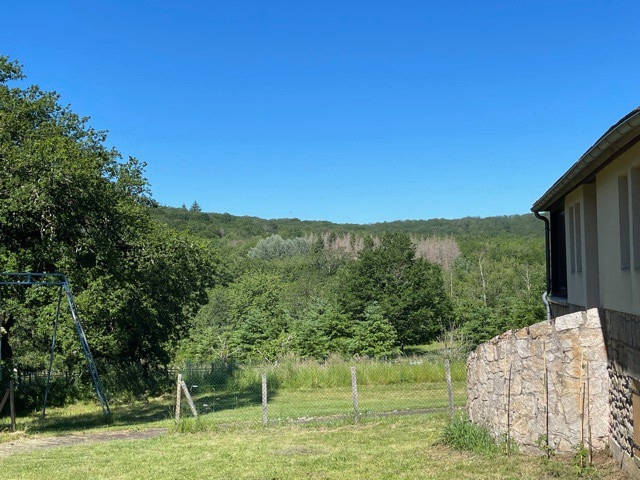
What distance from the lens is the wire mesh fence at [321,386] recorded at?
66.6 feet

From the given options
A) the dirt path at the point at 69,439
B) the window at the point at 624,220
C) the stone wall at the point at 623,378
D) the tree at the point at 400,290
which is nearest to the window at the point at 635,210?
the window at the point at 624,220

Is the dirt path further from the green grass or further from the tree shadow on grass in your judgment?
the tree shadow on grass

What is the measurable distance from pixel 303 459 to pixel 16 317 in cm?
1526

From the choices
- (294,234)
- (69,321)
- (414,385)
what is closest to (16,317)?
(69,321)

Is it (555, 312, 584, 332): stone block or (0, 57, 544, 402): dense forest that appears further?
(0, 57, 544, 402): dense forest

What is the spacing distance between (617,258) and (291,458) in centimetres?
601

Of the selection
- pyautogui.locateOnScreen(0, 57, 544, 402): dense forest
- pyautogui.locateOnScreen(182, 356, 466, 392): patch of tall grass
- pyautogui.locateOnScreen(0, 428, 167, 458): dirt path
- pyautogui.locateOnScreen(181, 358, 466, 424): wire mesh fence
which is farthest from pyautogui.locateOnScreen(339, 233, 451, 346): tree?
pyautogui.locateOnScreen(0, 428, 167, 458): dirt path

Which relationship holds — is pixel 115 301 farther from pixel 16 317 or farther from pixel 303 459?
pixel 303 459

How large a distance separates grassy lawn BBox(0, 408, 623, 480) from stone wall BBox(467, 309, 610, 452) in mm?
428

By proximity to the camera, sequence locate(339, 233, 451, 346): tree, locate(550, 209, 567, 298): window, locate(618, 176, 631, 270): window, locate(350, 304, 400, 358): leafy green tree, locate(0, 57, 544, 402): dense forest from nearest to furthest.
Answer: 1. locate(618, 176, 631, 270): window
2. locate(550, 209, 567, 298): window
3. locate(0, 57, 544, 402): dense forest
4. locate(350, 304, 400, 358): leafy green tree
5. locate(339, 233, 451, 346): tree

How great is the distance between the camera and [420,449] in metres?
10.9

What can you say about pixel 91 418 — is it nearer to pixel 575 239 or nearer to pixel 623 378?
pixel 575 239

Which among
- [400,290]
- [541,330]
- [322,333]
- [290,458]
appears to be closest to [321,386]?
[290,458]

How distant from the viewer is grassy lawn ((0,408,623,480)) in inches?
357
